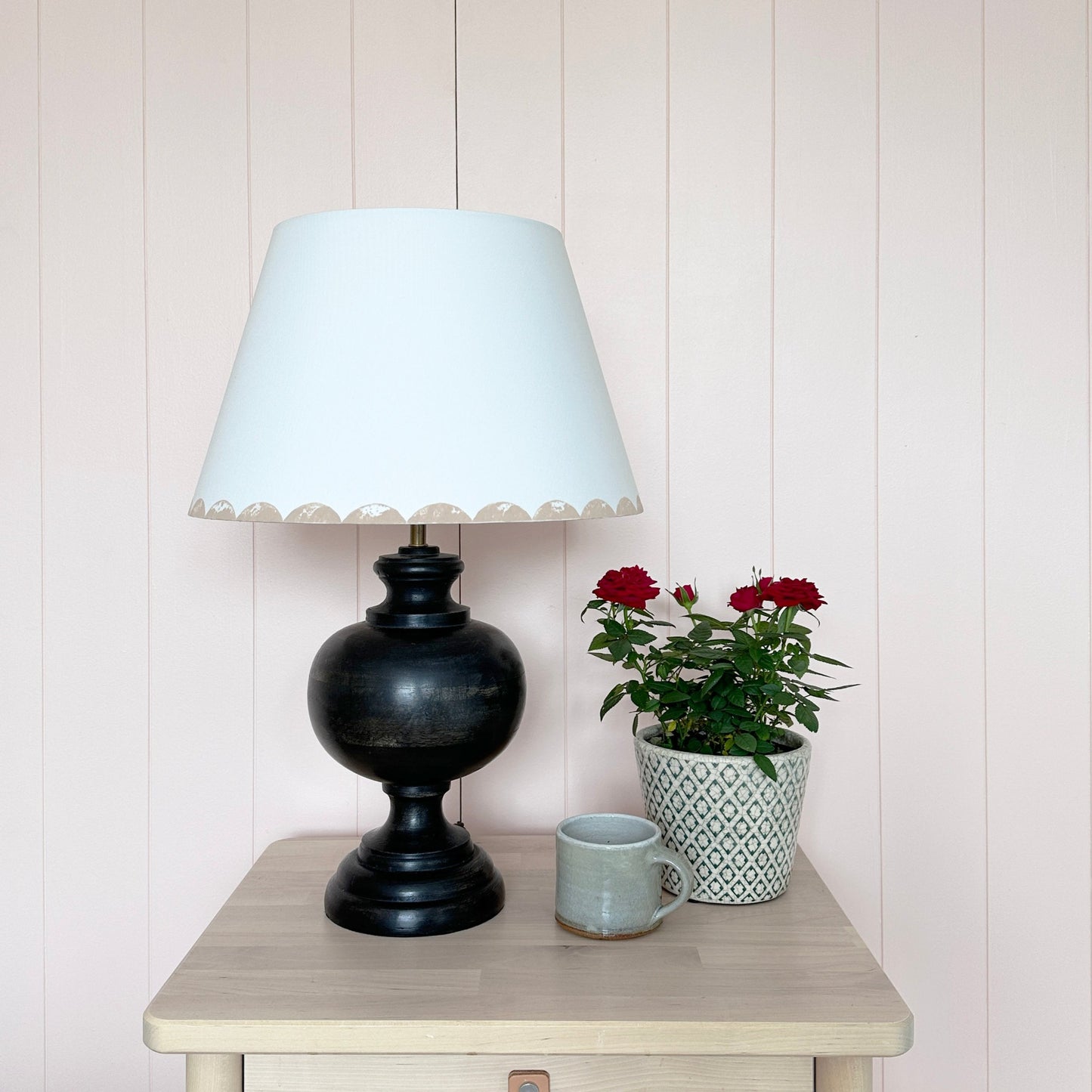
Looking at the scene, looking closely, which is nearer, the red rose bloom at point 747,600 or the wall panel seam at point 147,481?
the red rose bloom at point 747,600

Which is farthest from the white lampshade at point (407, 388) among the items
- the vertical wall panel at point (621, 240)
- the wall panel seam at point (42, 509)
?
the wall panel seam at point (42, 509)

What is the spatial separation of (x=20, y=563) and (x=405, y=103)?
73 cm

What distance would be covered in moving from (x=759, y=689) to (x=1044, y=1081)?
711 millimetres

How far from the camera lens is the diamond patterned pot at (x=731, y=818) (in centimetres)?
97

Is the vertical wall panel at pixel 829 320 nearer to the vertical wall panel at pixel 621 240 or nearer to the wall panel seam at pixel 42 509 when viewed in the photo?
the vertical wall panel at pixel 621 240

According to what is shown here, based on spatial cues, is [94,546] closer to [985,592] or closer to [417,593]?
[417,593]

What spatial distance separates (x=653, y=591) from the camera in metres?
1.00

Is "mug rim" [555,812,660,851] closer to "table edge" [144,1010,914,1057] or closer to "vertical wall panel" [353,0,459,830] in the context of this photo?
"table edge" [144,1010,914,1057]

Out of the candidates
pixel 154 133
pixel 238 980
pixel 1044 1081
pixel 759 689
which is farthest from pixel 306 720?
pixel 1044 1081

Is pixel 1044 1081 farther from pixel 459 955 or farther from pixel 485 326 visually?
pixel 485 326

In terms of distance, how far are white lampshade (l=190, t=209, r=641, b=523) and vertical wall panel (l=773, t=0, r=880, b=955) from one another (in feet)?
1.45

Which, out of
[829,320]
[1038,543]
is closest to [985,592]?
[1038,543]

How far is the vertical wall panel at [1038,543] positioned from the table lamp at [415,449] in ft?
1.98

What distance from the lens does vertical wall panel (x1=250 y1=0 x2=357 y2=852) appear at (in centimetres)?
123
